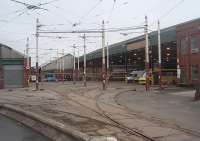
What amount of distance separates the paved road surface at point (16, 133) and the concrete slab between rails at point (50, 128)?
27 cm

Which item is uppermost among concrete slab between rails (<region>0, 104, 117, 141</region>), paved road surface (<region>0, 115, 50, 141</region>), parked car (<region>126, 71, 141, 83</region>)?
parked car (<region>126, 71, 141, 83</region>)

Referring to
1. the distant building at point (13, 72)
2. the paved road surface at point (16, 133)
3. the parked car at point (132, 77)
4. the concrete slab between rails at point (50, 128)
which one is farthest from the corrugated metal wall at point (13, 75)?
the paved road surface at point (16, 133)

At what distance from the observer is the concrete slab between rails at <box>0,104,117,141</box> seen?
10.1 m

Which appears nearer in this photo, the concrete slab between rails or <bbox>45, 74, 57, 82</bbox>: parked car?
the concrete slab between rails

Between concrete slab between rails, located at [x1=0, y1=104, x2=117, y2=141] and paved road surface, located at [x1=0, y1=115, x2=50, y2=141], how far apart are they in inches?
10.6

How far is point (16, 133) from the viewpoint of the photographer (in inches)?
503

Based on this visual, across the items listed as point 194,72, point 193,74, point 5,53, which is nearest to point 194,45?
point 194,72

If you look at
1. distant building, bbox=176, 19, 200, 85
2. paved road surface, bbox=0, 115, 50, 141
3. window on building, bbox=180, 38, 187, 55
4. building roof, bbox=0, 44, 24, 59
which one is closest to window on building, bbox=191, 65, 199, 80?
distant building, bbox=176, 19, 200, 85

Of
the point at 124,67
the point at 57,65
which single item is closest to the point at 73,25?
the point at 124,67

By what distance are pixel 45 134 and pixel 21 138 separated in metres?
0.91

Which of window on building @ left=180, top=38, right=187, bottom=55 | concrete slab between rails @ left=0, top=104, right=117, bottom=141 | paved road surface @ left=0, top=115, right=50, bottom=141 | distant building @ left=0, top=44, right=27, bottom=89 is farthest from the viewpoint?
distant building @ left=0, top=44, right=27, bottom=89

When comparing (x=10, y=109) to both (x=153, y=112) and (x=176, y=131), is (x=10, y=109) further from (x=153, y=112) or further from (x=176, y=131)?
(x=176, y=131)

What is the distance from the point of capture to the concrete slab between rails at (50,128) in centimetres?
1012

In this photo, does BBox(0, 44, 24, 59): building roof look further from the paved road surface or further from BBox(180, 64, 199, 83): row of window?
the paved road surface
